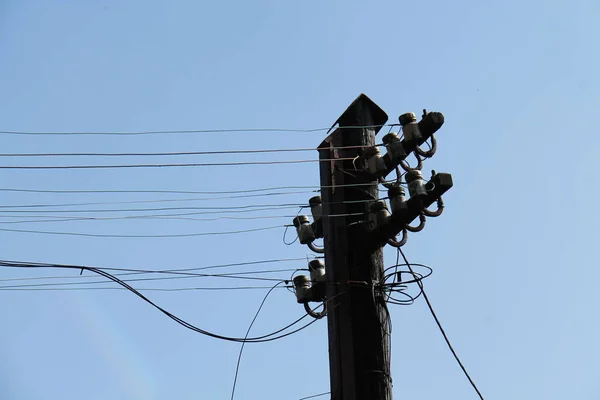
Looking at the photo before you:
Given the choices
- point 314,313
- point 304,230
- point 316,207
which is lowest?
point 314,313

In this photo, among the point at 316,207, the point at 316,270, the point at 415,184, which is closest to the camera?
the point at 415,184

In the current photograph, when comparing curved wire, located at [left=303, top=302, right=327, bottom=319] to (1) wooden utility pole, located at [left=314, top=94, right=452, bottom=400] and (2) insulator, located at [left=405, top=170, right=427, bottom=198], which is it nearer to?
(1) wooden utility pole, located at [left=314, top=94, right=452, bottom=400]

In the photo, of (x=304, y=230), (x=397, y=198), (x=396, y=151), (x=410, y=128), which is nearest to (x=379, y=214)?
(x=397, y=198)

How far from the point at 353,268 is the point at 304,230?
0.97m

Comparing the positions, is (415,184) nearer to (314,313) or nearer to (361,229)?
(361,229)

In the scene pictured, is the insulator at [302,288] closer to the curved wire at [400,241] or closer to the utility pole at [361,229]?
the utility pole at [361,229]

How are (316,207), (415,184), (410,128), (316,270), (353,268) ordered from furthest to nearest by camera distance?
(316,207) < (316,270) < (410,128) < (353,268) < (415,184)

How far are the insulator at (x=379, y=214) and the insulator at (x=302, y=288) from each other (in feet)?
3.10

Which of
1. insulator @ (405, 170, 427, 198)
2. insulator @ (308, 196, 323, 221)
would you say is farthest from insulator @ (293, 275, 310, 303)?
insulator @ (405, 170, 427, 198)

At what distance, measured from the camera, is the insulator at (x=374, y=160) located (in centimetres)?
817

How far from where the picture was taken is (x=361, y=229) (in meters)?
8.10

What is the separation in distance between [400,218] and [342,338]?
1132mm

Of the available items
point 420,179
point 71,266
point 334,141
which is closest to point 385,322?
point 420,179

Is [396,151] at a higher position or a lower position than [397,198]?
higher
